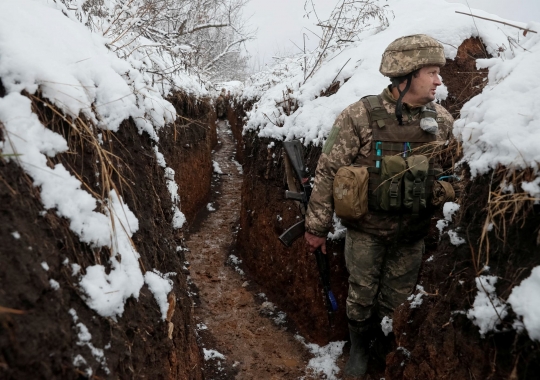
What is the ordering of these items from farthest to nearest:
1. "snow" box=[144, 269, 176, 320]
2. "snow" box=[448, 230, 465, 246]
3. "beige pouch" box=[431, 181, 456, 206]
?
"beige pouch" box=[431, 181, 456, 206] < "snow" box=[144, 269, 176, 320] < "snow" box=[448, 230, 465, 246]

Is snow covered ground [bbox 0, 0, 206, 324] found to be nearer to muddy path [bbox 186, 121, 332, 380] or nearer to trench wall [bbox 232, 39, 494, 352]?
muddy path [bbox 186, 121, 332, 380]

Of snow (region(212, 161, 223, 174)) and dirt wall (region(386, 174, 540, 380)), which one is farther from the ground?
dirt wall (region(386, 174, 540, 380))

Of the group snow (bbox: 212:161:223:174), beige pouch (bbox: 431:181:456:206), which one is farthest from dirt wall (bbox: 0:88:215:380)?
snow (bbox: 212:161:223:174)

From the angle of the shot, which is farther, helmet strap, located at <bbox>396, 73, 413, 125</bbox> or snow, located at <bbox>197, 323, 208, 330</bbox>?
snow, located at <bbox>197, 323, 208, 330</bbox>

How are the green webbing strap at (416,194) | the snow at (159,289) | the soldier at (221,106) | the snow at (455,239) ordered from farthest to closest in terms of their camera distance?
the soldier at (221,106) < the green webbing strap at (416,194) < the snow at (159,289) < the snow at (455,239)

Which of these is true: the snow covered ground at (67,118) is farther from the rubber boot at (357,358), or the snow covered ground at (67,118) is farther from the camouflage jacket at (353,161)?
the rubber boot at (357,358)

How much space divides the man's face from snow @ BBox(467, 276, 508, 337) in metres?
1.55

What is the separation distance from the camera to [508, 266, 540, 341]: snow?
123cm

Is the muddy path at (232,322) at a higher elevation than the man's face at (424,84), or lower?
lower

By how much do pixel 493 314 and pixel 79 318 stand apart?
164cm

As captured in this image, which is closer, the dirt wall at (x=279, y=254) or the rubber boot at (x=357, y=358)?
the rubber boot at (x=357, y=358)

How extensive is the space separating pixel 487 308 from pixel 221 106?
18.5 m

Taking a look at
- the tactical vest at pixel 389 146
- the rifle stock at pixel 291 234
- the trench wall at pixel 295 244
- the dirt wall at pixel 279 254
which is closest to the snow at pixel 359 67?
the trench wall at pixel 295 244

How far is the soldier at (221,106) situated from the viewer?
60.4 ft
